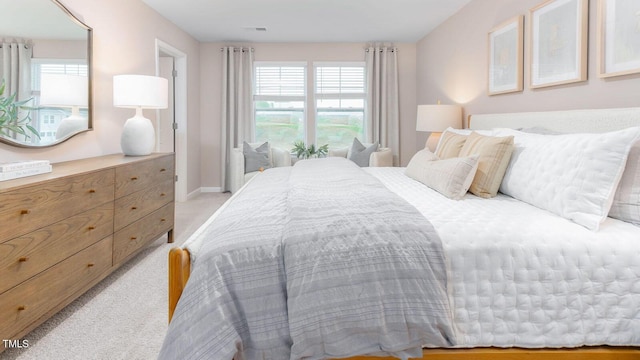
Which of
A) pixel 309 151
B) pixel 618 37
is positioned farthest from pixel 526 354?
pixel 309 151

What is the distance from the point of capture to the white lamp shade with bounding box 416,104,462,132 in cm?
446

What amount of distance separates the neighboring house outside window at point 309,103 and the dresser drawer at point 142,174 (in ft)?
9.97

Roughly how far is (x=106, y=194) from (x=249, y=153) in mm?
3024

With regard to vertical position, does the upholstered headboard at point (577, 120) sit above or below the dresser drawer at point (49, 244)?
above

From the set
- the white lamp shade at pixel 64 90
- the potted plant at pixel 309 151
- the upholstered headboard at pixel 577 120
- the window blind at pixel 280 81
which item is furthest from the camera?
the window blind at pixel 280 81

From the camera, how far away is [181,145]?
5.78 metres

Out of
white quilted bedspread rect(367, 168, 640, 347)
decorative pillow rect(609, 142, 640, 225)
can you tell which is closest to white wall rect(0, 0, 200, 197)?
white quilted bedspread rect(367, 168, 640, 347)

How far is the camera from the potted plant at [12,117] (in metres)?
2.26

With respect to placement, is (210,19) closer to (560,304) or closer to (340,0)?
(340,0)

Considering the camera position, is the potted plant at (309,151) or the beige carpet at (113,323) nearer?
the beige carpet at (113,323)

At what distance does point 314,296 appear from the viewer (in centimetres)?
128

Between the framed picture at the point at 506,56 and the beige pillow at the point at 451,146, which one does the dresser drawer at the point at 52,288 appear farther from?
the framed picture at the point at 506,56

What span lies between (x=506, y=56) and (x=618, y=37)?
1343mm

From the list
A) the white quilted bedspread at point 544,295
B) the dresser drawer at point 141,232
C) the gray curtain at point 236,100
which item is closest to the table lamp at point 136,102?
the dresser drawer at point 141,232
